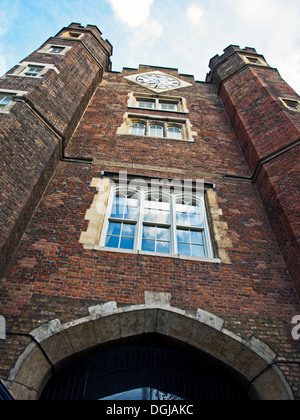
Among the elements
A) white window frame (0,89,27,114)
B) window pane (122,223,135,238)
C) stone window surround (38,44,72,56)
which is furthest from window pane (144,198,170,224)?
stone window surround (38,44,72,56)

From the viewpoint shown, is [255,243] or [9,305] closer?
[9,305]

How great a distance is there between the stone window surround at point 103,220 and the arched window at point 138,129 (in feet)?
12.2

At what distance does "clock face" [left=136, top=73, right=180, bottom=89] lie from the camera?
15.2m

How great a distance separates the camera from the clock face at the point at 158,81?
1516 centimetres

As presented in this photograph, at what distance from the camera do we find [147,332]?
525 centimetres

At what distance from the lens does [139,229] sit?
6.98m

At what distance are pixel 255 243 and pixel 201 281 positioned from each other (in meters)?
1.81

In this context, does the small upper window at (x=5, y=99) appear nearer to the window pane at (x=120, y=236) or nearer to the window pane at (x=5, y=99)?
the window pane at (x=5, y=99)

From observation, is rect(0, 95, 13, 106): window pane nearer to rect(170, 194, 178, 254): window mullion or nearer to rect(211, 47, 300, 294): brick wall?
rect(170, 194, 178, 254): window mullion

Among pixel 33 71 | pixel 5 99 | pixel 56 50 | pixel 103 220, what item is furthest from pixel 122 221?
pixel 56 50

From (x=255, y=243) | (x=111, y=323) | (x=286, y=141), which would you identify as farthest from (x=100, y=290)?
(x=286, y=141)

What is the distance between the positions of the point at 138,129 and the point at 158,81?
5.58 m

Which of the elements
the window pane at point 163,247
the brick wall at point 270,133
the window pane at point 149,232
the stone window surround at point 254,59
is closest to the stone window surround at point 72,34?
the brick wall at point 270,133
